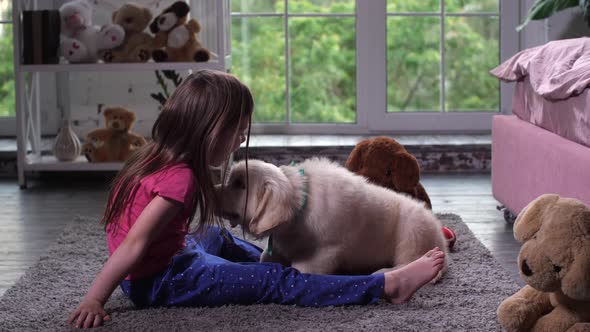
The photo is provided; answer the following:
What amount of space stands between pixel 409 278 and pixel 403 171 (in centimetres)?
69

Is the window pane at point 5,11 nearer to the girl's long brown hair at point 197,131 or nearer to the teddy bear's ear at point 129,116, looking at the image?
the teddy bear's ear at point 129,116

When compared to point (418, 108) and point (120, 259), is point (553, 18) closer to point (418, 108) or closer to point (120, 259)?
point (418, 108)

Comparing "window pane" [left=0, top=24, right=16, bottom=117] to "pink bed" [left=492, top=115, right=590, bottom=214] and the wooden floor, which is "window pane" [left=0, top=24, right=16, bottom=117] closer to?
the wooden floor

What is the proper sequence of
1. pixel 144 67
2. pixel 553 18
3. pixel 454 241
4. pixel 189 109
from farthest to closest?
1. pixel 553 18
2. pixel 144 67
3. pixel 454 241
4. pixel 189 109

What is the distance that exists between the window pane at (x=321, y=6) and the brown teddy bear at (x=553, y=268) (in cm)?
284

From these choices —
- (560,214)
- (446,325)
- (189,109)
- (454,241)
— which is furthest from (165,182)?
(454,241)

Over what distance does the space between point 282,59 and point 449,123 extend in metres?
0.92

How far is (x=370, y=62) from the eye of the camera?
4.39 meters

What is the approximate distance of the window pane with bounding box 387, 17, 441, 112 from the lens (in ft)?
14.4

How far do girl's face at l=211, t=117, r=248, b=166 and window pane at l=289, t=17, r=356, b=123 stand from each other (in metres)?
2.48

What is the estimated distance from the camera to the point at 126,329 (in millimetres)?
1834

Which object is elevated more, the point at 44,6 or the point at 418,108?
the point at 44,6

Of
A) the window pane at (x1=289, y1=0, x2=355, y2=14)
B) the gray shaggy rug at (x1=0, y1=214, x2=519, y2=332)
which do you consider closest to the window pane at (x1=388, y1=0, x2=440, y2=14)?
the window pane at (x1=289, y1=0, x2=355, y2=14)

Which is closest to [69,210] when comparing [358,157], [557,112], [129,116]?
[129,116]
